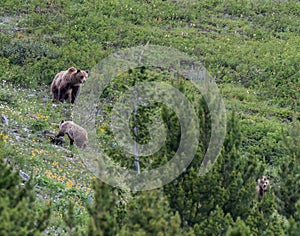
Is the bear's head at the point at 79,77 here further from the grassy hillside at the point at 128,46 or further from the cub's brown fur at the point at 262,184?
the cub's brown fur at the point at 262,184

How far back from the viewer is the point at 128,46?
2402cm

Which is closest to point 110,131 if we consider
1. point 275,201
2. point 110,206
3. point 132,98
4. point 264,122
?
point 132,98

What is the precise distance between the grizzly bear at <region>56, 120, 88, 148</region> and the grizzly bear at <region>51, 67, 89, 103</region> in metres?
3.30

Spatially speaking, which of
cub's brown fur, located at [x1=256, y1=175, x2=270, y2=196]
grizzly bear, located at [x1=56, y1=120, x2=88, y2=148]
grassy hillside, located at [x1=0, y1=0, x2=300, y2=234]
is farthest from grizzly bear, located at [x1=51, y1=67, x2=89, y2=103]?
cub's brown fur, located at [x1=256, y1=175, x2=270, y2=196]

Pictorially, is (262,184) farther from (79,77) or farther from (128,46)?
(128,46)

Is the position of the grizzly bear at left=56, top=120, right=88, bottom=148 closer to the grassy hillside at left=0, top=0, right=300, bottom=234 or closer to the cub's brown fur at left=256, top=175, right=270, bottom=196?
the grassy hillside at left=0, top=0, right=300, bottom=234

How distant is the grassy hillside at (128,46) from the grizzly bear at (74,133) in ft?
1.00

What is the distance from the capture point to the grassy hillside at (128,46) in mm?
13484

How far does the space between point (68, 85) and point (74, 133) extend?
3492 millimetres

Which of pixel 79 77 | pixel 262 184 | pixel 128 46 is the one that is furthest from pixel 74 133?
pixel 128 46

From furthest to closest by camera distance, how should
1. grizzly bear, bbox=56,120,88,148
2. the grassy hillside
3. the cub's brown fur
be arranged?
grizzly bear, bbox=56,120,88,148 → the grassy hillside → the cub's brown fur

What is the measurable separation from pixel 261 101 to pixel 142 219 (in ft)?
47.9

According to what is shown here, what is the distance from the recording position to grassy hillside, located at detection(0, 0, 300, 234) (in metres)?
13.5

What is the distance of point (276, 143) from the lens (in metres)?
18.0
